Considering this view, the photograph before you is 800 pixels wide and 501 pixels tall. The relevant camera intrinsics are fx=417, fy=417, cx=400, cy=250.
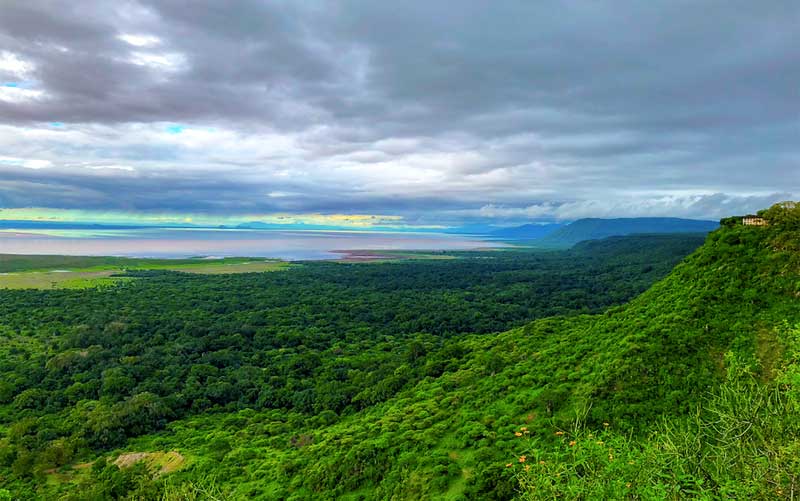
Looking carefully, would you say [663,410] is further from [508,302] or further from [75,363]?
[508,302]

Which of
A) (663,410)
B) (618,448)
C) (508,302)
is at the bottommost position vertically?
(508,302)

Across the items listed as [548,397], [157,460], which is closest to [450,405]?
[548,397]

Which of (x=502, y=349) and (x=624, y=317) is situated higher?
(x=624, y=317)

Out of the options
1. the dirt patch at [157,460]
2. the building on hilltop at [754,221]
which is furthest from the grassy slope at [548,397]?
→ the dirt patch at [157,460]

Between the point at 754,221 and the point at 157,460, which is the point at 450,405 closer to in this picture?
the point at 157,460

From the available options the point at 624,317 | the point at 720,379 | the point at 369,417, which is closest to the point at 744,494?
the point at 720,379
